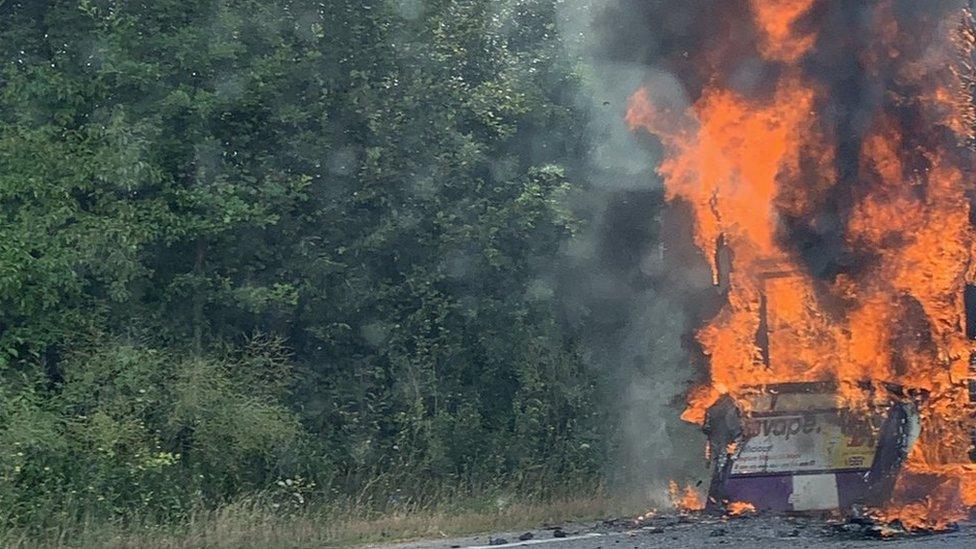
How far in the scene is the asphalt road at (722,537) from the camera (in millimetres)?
8977

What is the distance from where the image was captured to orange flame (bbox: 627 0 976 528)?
10453 mm

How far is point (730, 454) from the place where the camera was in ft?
34.1

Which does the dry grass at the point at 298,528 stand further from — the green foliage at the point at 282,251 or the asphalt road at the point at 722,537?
the asphalt road at the point at 722,537

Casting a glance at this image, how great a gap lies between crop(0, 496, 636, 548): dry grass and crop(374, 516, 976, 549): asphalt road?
2.92ft

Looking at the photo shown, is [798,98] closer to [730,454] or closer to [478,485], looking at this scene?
[730,454]

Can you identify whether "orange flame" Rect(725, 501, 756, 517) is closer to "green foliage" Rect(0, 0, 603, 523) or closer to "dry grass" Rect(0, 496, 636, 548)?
"dry grass" Rect(0, 496, 636, 548)

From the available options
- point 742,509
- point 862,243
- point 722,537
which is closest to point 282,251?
point 742,509

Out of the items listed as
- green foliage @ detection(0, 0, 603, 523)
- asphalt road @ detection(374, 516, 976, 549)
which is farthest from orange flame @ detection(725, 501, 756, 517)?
green foliage @ detection(0, 0, 603, 523)

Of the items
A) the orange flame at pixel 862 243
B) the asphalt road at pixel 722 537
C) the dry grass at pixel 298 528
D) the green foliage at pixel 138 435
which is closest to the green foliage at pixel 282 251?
the green foliage at pixel 138 435

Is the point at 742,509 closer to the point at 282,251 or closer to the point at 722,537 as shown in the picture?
the point at 722,537

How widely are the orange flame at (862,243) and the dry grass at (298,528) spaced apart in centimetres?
221

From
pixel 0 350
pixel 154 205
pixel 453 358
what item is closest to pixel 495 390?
pixel 453 358

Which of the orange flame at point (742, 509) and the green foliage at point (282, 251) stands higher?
the green foliage at point (282, 251)

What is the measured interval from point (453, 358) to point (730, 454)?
7207mm
